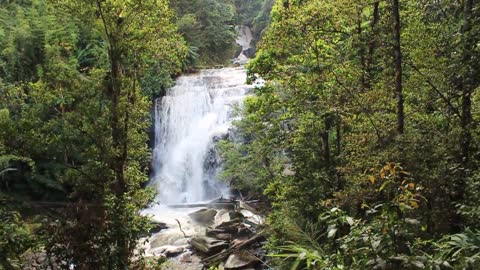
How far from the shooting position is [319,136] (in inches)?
367

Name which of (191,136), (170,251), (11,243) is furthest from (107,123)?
(191,136)

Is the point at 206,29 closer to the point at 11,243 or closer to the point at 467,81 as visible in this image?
the point at 467,81

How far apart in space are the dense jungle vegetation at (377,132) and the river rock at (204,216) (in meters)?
4.04

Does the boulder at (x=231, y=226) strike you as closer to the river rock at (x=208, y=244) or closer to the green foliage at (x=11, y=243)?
the river rock at (x=208, y=244)

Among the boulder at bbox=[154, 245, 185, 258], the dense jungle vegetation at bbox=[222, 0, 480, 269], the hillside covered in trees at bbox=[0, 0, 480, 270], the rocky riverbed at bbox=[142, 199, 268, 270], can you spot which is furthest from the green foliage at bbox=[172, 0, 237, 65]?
the hillside covered in trees at bbox=[0, 0, 480, 270]

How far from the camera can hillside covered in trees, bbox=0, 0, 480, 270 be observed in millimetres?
3807

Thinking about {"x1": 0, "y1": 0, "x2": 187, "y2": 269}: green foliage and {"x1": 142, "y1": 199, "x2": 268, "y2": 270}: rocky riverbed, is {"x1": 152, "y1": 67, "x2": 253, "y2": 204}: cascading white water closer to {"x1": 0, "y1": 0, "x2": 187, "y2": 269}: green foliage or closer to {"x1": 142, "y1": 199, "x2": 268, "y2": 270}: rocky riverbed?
{"x1": 142, "y1": 199, "x2": 268, "y2": 270}: rocky riverbed

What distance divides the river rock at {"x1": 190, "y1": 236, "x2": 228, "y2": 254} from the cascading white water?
6.34 meters

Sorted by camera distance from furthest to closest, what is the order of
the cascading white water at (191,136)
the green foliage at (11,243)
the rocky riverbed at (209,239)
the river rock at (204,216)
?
1. the cascading white water at (191,136)
2. the river rock at (204,216)
3. the rocky riverbed at (209,239)
4. the green foliage at (11,243)

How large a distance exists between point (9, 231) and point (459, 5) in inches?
236

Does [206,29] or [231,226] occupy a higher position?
[206,29]

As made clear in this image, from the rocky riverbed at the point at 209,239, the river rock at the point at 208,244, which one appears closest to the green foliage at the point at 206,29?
the rocky riverbed at the point at 209,239

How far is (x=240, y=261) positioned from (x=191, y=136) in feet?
33.9

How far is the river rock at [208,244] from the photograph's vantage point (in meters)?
11.9
